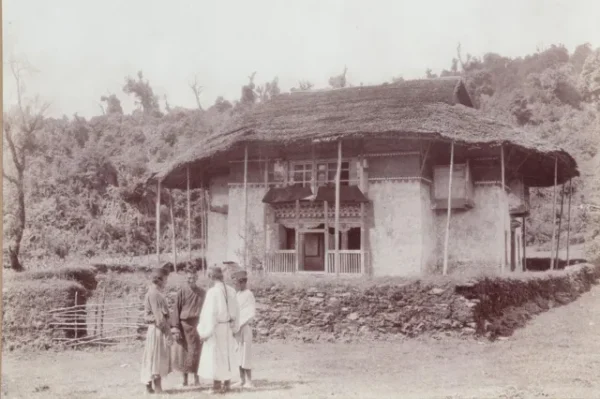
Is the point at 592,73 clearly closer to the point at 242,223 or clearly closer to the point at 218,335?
the point at 242,223

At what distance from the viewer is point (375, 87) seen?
25703mm

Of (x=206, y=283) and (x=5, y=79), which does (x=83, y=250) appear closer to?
(x=206, y=283)

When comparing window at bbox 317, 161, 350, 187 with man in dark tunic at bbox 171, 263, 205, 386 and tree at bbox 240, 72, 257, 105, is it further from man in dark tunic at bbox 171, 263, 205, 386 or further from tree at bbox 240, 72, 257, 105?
tree at bbox 240, 72, 257, 105

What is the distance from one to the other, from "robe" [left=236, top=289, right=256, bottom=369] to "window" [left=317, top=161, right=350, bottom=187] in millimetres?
13356

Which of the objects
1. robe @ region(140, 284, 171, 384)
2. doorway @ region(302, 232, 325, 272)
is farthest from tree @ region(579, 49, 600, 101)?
robe @ region(140, 284, 171, 384)

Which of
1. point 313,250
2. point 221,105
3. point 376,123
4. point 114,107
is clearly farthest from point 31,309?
point 221,105

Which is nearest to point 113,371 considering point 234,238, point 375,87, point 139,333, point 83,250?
point 139,333

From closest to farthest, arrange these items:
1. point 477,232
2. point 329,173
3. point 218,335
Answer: point 218,335
point 477,232
point 329,173

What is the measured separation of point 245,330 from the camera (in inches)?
397

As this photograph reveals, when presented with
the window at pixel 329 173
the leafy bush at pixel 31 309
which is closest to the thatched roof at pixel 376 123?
the window at pixel 329 173

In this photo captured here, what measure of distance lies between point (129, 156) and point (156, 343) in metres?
34.2

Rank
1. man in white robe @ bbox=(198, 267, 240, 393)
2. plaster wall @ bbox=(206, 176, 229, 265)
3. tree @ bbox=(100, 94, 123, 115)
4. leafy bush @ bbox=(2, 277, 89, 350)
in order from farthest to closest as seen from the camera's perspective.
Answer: tree @ bbox=(100, 94, 123, 115)
plaster wall @ bbox=(206, 176, 229, 265)
leafy bush @ bbox=(2, 277, 89, 350)
man in white robe @ bbox=(198, 267, 240, 393)

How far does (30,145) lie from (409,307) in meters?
11.5

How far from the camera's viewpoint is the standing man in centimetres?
955
